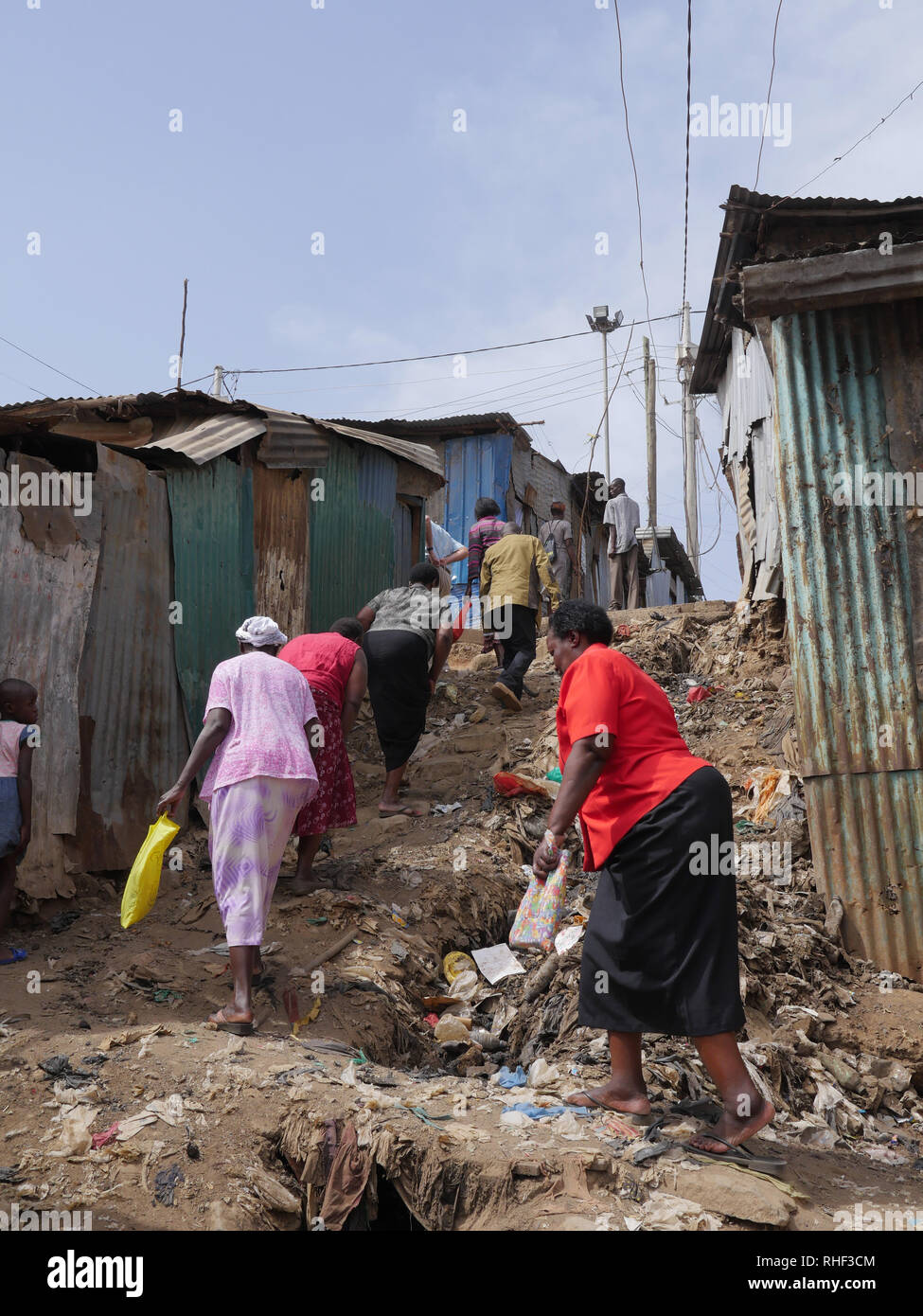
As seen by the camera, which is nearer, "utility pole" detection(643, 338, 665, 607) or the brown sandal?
the brown sandal

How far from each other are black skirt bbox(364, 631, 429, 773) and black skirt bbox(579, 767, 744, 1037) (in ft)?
13.2

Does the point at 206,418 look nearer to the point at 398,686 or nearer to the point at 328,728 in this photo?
the point at 398,686

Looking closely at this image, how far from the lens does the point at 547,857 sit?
3547 mm

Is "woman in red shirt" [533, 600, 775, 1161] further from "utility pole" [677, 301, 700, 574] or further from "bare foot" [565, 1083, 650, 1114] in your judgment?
"utility pole" [677, 301, 700, 574]

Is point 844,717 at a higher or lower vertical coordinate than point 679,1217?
higher

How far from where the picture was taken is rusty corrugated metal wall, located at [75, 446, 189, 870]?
235 inches

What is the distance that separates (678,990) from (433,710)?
22.6 ft

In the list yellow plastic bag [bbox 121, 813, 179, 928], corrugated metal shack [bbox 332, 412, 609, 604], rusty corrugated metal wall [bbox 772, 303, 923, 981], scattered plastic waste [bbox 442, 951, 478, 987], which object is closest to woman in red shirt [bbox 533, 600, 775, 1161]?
yellow plastic bag [bbox 121, 813, 179, 928]

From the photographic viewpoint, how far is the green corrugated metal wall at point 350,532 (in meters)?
9.59

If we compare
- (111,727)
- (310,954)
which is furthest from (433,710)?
(310,954)

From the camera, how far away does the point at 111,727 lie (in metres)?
6.16

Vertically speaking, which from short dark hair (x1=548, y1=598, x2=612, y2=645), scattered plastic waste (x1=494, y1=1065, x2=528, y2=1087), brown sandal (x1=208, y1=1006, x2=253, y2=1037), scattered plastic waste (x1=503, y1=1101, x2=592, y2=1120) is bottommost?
scattered plastic waste (x1=494, y1=1065, x2=528, y2=1087)

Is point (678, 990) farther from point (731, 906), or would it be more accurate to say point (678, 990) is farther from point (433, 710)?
point (433, 710)

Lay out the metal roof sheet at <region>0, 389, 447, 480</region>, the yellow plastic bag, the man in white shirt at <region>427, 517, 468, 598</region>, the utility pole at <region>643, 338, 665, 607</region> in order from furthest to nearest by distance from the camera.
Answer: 1. the utility pole at <region>643, 338, 665, 607</region>
2. the man in white shirt at <region>427, 517, 468, 598</region>
3. the metal roof sheet at <region>0, 389, 447, 480</region>
4. the yellow plastic bag
